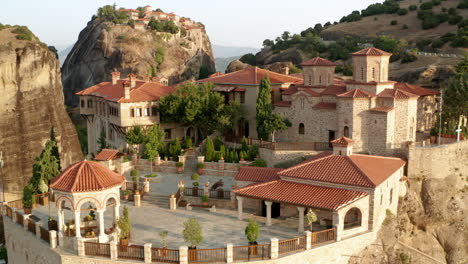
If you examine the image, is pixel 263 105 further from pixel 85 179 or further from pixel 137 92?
pixel 85 179

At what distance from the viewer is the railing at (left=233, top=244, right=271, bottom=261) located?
67.5 feet

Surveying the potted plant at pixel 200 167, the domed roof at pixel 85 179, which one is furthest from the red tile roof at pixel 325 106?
the domed roof at pixel 85 179

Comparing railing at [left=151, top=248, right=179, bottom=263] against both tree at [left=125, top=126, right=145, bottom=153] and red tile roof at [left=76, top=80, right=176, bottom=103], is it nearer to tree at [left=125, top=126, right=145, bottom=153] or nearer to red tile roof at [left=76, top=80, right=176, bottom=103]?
tree at [left=125, top=126, right=145, bottom=153]

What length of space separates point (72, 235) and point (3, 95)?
41.5 metres

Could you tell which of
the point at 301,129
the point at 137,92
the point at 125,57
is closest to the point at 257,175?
the point at 301,129

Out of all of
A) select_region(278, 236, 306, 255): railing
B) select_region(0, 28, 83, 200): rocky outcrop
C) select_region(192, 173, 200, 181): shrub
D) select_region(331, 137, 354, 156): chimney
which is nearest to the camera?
select_region(278, 236, 306, 255): railing

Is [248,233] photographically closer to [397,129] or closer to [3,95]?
[397,129]

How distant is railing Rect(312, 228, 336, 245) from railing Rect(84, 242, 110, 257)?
10047mm

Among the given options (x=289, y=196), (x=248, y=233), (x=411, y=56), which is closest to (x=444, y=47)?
(x=411, y=56)

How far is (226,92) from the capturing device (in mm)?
43031

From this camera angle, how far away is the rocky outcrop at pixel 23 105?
57.2 m

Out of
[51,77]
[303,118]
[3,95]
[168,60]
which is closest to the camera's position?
[303,118]

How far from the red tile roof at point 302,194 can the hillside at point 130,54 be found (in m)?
55.4

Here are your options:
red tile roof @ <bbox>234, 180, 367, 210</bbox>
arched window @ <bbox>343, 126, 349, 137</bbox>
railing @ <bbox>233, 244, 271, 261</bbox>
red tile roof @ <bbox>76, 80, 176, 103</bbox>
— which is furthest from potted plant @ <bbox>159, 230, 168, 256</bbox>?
red tile roof @ <bbox>76, 80, 176, 103</bbox>
